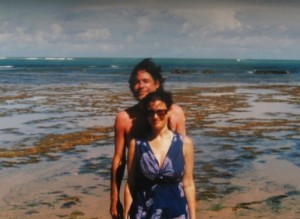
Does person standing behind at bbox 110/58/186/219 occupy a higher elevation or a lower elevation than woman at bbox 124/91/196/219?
higher

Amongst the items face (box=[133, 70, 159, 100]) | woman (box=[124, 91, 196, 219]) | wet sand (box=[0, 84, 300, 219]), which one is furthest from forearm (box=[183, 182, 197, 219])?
wet sand (box=[0, 84, 300, 219])

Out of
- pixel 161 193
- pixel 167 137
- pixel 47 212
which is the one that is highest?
pixel 167 137

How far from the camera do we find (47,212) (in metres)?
8.28

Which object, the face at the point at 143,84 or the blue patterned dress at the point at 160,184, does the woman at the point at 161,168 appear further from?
the face at the point at 143,84

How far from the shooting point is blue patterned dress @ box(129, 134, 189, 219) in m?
3.90

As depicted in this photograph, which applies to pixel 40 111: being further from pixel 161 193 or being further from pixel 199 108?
pixel 161 193

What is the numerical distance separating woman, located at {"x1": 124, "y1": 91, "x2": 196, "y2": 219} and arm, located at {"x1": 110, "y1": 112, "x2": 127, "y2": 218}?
354 millimetres

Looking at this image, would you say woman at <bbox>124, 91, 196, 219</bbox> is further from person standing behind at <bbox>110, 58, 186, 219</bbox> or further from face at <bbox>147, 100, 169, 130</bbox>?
person standing behind at <bbox>110, 58, 186, 219</bbox>

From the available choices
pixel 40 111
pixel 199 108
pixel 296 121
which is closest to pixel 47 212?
pixel 296 121

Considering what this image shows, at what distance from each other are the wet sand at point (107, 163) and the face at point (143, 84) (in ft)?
13.8

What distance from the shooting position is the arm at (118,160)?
4.35m

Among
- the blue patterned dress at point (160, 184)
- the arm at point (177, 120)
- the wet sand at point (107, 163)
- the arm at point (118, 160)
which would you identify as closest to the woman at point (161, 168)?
the blue patterned dress at point (160, 184)

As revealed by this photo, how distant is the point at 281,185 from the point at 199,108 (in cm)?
1544

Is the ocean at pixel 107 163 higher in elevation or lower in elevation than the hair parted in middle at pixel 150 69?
lower
